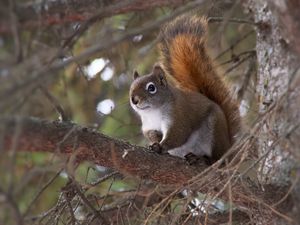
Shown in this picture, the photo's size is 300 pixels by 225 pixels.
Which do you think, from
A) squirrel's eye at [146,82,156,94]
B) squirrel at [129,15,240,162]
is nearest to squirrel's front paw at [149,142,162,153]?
squirrel at [129,15,240,162]

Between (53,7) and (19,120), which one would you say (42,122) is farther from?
(53,7)

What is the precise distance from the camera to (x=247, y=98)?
4.24 meters

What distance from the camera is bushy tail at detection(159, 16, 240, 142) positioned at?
140 inches

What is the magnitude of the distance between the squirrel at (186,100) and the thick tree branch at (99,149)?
0.44 m

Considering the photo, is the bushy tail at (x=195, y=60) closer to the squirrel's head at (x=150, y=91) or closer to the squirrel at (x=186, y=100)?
the squirrel at (x=186, y=100)

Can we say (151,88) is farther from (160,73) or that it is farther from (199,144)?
(199,144)

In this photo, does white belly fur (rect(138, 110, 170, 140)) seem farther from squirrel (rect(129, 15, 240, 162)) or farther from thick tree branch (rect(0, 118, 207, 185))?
thick tree branch (rect(0, 118, 207, 185))

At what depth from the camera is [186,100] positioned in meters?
3.46

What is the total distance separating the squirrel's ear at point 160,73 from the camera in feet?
11.7

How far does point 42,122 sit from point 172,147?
118 cm

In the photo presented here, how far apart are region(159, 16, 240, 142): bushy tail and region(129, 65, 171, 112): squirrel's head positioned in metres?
0.13

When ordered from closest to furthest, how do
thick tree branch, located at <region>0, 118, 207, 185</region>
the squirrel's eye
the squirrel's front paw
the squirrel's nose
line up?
thick tree branch, located at <region>0, 118, 207, 185</region> < the squirrel's front paw < the squirrel's nose < the squirrel's eye

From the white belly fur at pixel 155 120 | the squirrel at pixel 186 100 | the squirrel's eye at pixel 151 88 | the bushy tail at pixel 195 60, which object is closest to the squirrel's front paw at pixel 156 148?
the squirrel at pixel 186 100

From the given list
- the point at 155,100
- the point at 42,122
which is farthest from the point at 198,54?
the point at 42,122
